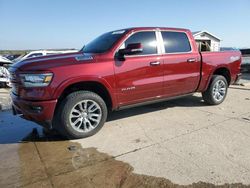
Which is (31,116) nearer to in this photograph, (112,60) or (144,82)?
(112,60)

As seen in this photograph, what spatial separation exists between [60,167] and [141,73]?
7.60 ft

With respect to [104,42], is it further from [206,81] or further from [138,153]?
[206,81]

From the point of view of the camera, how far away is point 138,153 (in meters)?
3.72

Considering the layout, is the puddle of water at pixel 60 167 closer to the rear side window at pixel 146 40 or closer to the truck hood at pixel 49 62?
the truck hood at pixel 49 62

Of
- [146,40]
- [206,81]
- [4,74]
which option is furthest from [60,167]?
[4,74]

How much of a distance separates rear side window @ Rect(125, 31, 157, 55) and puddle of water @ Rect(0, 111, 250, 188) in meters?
2.20

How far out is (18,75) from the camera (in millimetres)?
4043

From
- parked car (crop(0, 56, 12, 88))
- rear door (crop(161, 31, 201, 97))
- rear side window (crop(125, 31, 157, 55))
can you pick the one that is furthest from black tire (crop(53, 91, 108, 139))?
parked car (crop(0, 56, 12, 88))

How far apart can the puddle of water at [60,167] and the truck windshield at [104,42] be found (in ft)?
6.12

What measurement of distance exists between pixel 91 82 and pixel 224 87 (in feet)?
12.7

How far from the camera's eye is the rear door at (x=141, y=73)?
15.2 feet

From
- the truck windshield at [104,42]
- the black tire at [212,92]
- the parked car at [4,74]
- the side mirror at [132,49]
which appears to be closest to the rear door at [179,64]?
the black tire at [212,92]

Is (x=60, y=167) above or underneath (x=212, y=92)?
underneath

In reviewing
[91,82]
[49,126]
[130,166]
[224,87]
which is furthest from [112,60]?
[224,87]
